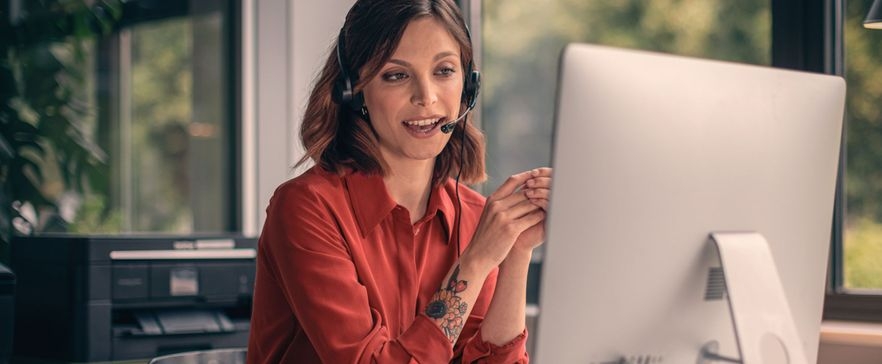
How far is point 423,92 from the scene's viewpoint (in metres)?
1.58

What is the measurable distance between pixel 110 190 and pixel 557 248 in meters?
3.06

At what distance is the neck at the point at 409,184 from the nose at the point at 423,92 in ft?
0.41

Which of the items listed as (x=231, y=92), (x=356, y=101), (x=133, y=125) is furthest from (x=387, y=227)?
(x=133, y=125)

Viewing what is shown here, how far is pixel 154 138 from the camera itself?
148 inches

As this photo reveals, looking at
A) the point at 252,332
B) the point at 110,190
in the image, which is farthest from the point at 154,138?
the point at 252,332

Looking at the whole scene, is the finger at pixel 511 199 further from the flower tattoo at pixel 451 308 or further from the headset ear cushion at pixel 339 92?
the headset ear cushion at pixel 339 92

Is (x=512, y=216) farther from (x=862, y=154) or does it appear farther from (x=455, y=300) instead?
(x=862, y=154)

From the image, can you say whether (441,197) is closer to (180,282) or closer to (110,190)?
(180,282)

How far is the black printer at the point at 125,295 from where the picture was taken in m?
2.35

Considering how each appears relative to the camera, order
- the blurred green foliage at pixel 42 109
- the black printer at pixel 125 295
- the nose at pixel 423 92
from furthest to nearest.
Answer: the blurred green foliage at pixel 42 109, the black printer at pixel 125 295, the nose at pixel 423 92

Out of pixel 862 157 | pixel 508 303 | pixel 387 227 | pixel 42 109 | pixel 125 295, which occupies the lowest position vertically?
pixel 125 295

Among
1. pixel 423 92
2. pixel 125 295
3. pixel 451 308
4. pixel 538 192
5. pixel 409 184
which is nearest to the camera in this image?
pixel 538 192

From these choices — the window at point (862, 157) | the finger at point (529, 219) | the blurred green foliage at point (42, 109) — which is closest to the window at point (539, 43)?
the window at point (862, 157)

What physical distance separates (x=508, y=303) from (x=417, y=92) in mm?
352
